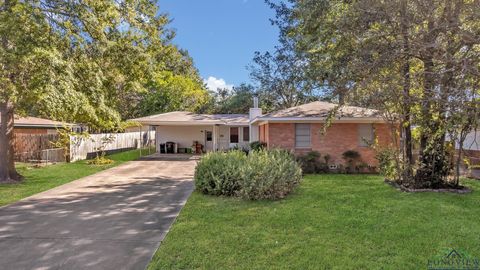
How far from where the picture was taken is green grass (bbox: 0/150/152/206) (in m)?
10.2

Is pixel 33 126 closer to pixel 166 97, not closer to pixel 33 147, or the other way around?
pixel 33 147

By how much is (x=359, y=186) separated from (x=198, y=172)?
544cm

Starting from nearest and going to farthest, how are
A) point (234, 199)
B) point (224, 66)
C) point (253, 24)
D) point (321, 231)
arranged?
point (321, 231), point (234, 199), point (253, 24), point (224, 66)

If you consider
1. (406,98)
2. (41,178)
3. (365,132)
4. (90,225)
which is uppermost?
(406,98)

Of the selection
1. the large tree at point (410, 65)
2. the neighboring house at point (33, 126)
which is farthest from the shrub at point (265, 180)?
the neighboring house at point (33, 126)

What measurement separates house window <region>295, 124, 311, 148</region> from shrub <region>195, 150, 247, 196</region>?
594cm

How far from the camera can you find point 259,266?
15.4 ft

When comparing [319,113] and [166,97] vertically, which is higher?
[166,97]

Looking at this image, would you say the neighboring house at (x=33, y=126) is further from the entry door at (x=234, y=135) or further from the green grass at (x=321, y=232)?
the green grass at (x=321, y=232)

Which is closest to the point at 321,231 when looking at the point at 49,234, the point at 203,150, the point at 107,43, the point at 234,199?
the point at 234,199

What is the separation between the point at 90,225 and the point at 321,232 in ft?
15.3

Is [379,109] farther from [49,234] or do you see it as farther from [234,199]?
[49,234]

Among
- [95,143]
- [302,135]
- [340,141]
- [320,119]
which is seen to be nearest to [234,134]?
[95,143]

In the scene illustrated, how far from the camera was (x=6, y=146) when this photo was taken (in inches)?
496
